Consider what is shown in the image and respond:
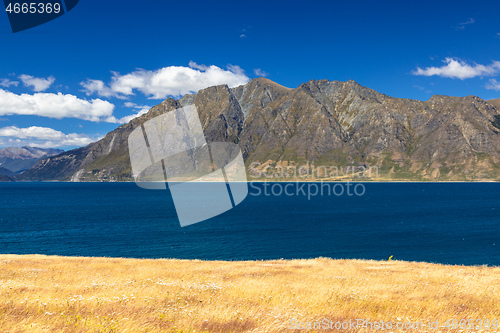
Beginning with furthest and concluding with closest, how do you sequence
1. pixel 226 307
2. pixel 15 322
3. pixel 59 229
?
pixel 59 229
pixel 226 307
pixel 15 322

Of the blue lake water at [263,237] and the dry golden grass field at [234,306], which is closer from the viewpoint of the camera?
the dry golden grass field at [234,306]

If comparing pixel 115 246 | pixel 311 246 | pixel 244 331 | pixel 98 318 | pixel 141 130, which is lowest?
A: pixel 311 246

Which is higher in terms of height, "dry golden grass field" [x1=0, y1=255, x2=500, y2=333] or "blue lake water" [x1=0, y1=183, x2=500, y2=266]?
"dry golden grass field" [x1=0, y1=255, x2=500, y2=333]

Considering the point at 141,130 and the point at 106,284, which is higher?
the point at 141,130

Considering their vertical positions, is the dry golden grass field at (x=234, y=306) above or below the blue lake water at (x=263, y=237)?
above

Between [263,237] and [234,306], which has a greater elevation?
[234,306]

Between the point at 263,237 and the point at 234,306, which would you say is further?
the point at 263,237

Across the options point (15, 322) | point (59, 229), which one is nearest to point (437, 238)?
point (15, 322)

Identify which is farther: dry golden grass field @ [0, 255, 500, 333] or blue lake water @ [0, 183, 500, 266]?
blue lake water @ [0, 183, 500, 266]

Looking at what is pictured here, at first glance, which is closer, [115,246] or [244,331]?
[244,331]

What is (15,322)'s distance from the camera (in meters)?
10.8

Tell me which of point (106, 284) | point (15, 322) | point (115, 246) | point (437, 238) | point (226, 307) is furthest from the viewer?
point (437, 238)

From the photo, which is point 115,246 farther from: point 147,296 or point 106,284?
point 147,296

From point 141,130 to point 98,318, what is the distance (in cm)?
904
